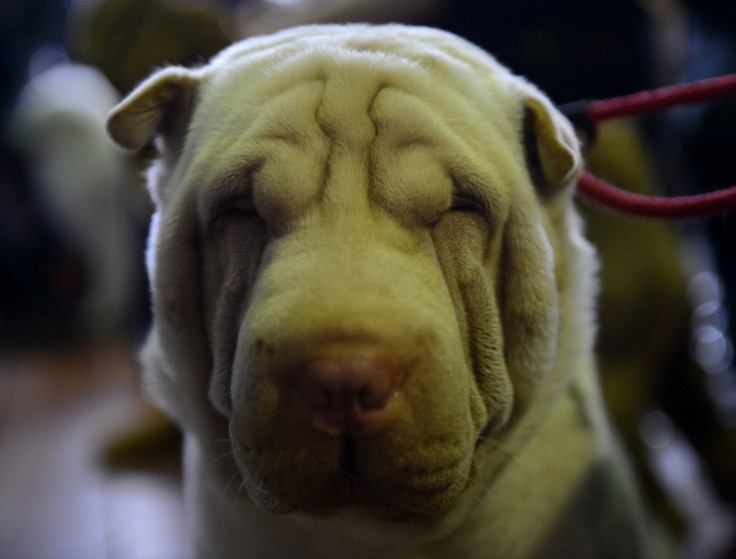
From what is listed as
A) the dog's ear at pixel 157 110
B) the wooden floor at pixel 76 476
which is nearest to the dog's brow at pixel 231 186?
the dog's ear at pixel 157 110

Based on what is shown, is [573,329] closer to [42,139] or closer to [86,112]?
[86,112]

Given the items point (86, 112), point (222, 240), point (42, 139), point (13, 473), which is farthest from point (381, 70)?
point (42, 139)

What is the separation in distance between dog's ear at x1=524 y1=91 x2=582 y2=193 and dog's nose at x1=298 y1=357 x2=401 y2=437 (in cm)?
42

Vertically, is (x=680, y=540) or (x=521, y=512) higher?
(x=521, y=512)

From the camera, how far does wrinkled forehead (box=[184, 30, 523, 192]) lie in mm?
850

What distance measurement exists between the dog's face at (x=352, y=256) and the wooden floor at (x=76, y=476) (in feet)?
2.58

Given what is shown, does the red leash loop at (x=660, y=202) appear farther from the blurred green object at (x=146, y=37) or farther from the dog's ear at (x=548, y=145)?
the blurred green object at (x=146, y=37)

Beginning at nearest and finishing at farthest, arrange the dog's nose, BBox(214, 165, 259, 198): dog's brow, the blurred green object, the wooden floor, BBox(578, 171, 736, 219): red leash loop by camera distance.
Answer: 1. the dog's nose
2. BBox(214, 165, 259, 198): dog's brow
3. BBox(578, 171, 736, 219): red leash loop
4. the blurred green object
5. the wooden floor

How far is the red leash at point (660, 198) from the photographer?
1.03 m

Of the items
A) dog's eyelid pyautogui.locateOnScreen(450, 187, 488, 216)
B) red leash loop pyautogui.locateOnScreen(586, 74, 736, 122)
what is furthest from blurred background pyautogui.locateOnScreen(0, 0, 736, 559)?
dog's eyelid pyautogui.locateOnScreen(450, 187, 488, 216)

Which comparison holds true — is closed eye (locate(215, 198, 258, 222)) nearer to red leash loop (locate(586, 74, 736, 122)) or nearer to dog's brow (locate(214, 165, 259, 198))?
dog's brow (locate(214, 165, 259, 198))

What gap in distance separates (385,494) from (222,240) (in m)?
0.41

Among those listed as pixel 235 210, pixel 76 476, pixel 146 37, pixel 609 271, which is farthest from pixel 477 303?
pixel 76 476

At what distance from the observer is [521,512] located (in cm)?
104
